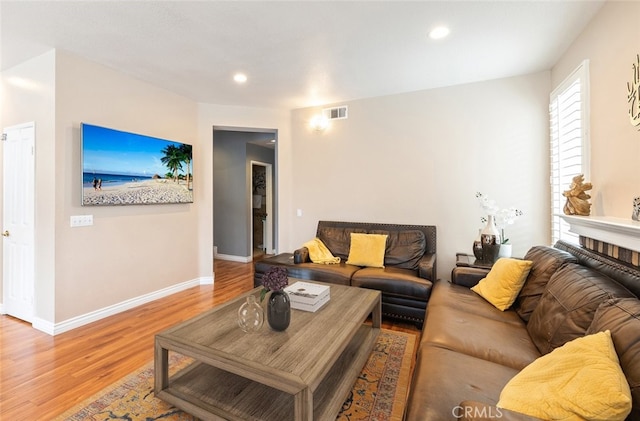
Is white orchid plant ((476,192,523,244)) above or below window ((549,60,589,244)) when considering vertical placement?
below

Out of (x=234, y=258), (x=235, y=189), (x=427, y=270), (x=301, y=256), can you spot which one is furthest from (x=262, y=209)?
(x=427, y=270)

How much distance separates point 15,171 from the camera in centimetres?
305

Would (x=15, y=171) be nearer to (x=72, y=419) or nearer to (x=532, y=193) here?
(x=72, y=419)

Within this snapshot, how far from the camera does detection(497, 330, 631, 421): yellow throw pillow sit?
837 millimetres

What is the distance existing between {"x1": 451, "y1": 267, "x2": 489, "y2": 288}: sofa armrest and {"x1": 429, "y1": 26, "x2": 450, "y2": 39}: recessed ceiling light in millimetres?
2128

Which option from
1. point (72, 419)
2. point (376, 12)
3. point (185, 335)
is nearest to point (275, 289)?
point (185, 335)

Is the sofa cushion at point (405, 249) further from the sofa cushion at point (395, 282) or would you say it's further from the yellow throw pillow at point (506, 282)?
the yellow throw pillow at point (506, 282)

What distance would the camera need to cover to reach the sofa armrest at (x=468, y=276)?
2.64 metres

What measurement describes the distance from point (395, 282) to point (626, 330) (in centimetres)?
189

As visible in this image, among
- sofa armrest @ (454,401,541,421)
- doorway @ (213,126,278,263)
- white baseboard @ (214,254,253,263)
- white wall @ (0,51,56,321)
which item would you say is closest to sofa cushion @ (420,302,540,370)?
sofa armrest @ (454,401,541,421)

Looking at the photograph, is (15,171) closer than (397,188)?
Yes

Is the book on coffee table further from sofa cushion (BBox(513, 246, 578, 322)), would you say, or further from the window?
the window

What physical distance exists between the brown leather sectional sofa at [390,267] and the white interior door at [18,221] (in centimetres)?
234

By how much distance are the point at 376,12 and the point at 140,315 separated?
12.3 feet
